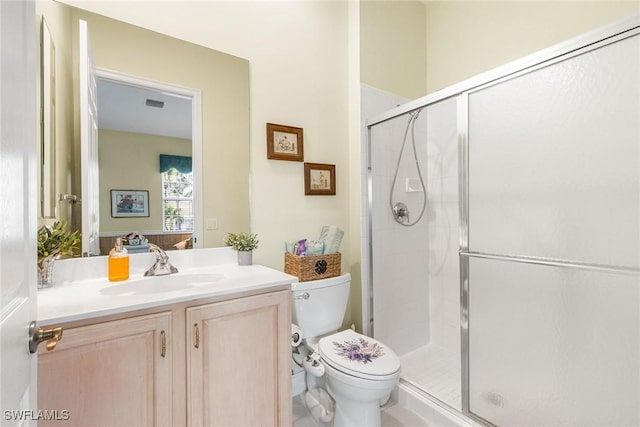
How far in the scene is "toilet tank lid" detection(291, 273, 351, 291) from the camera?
5.38 feet

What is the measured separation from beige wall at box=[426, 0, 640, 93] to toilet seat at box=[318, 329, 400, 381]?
1.98m

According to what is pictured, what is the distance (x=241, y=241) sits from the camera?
1637mm

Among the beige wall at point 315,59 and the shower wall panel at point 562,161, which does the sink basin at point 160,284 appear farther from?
the shower wall panel at point 562,161

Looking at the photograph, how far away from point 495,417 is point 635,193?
1.19 meters

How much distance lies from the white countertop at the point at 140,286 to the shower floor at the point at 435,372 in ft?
3.83

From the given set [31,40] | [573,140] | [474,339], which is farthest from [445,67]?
[31,40]

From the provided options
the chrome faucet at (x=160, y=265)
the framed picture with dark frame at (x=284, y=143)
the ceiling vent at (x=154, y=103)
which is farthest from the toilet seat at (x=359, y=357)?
the ceiling vent at (x=154, y=103)

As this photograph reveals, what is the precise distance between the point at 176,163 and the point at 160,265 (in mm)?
508

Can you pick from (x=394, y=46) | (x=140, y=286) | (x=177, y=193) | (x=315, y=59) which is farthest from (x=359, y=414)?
(x=394, y=46)

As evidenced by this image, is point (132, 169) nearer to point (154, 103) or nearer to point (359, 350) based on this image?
point (154, 103)

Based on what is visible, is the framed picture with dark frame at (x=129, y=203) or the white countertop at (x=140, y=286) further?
the framed picture with dark frame at (x=129, y=203)

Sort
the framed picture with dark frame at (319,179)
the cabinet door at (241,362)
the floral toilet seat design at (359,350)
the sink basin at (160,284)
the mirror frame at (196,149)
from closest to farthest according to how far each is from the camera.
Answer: the cabinet door at (241,362) → the sink basin at (160,284) → the floral toilet seat design at (359,350) → the mirror frame at (196,149) → the framed picture with dark frame at (319,179)

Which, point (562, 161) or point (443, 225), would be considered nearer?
point (562, 161)

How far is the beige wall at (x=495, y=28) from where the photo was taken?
1.72 m
